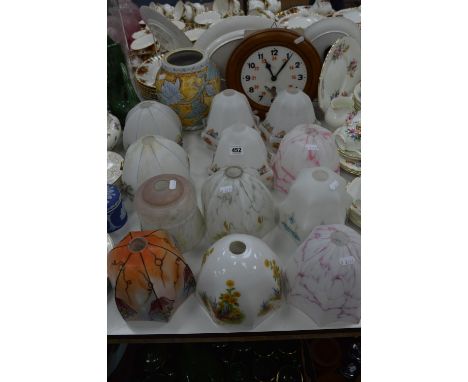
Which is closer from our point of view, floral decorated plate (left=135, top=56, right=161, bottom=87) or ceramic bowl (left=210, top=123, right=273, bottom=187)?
ceramic bowl (left=210, top=123, right=273, bottom=187)

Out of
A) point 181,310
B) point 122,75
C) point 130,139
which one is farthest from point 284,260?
point 122,75

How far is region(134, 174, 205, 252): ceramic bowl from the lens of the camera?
1027mm

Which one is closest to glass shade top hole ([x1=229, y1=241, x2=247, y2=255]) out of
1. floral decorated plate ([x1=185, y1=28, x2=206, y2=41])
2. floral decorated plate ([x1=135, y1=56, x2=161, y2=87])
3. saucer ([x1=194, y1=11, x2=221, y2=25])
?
floral decorated plate ([x1=135, y1=56, x2=161, y2=87])

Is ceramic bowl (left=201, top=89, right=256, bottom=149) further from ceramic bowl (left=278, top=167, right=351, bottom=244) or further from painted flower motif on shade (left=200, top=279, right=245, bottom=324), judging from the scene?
painted flower motif on shade (left=200, top=279, right=245, bottom=324)

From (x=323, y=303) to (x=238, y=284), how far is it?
0.20 meters

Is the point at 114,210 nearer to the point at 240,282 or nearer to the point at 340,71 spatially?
the point at 240,282

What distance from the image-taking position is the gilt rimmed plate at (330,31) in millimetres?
1533

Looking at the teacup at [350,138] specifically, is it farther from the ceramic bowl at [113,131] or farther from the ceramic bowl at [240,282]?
the ceramic bowl at [113,131]

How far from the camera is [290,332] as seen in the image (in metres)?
0.99

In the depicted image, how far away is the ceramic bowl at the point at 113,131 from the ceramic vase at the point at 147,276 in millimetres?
580

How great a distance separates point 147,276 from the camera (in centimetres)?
92

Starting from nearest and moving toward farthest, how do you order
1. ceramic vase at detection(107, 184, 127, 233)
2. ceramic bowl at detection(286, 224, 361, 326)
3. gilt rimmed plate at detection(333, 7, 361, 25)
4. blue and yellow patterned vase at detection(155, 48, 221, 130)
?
ceramic bowl at detection(286, 224, 361, 326)
ceramic vase at detection(107, 184, 127, 233)
blue and yellow patterned vase at detection(155, 48, 221, 130)
gilt rimmed plate at detection(333, 7, 361, 25)

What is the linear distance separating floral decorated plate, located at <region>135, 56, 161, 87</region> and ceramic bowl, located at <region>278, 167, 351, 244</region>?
83 cm

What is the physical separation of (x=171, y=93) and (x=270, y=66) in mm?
378
